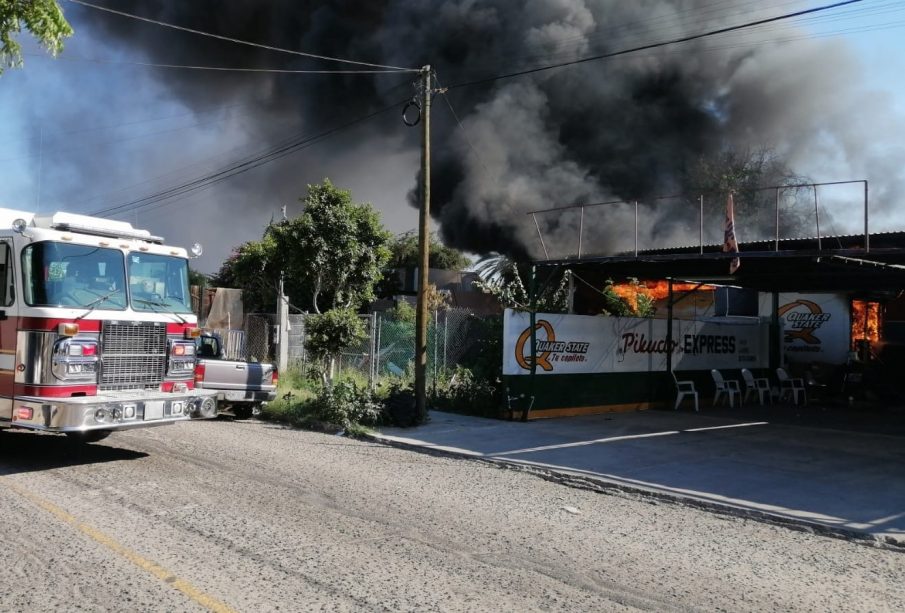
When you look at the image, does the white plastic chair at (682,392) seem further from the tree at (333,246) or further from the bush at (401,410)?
the tree at (333,246)

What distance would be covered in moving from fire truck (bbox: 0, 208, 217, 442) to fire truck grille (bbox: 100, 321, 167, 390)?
0.04 feet

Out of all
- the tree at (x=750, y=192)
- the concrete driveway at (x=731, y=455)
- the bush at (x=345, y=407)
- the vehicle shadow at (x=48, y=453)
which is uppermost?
the tree at (x=750, y=192)

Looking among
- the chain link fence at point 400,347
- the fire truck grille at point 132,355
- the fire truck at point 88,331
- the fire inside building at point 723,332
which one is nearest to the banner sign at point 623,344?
the fire inside building at point 723,332

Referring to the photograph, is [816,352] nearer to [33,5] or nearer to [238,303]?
[238,303]

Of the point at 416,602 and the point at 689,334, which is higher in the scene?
the point at 689,334

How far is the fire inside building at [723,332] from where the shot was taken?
1290 centimetres

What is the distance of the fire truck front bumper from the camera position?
707 cm

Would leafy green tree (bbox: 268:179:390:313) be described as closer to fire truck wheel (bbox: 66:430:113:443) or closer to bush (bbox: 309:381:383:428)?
bush (bbox: 309:381:383:428)

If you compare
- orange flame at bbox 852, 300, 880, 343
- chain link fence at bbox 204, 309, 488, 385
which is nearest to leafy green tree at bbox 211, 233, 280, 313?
chain link fence at bbox 204, 309, 488, 385

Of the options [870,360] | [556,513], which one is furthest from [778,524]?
[870,360]

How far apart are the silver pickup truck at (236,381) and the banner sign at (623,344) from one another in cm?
425

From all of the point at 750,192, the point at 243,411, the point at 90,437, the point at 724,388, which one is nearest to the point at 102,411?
the point at 90,437

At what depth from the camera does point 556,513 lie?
21.6 feet

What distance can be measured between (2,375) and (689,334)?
539 inches
